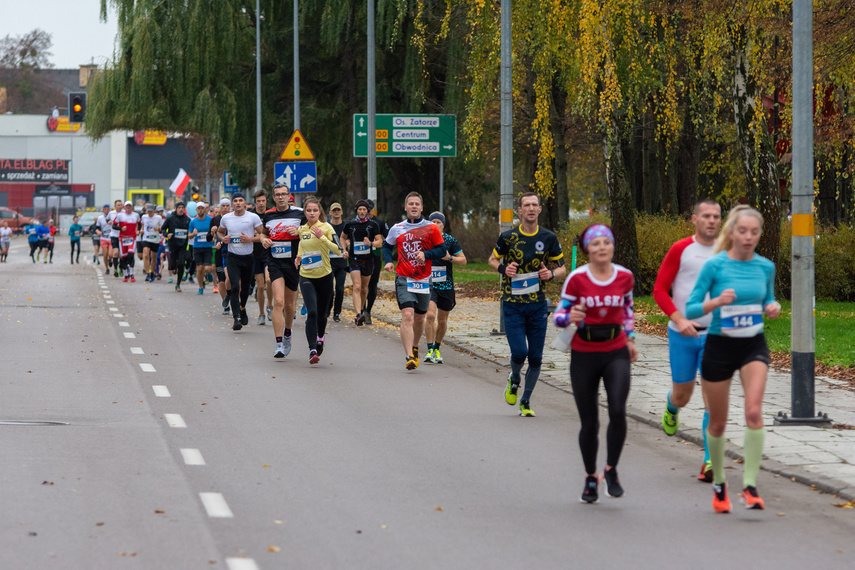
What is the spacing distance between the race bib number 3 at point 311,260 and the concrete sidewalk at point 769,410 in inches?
94.2

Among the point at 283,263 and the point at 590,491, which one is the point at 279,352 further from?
the point at 590,491

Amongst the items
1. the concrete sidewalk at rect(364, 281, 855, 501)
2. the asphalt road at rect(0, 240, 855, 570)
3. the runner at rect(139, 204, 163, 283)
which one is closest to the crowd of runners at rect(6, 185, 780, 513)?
the asphalt road at rect(0, 240, 855, 570)

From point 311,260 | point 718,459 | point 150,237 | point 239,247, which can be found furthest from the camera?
point 150,237

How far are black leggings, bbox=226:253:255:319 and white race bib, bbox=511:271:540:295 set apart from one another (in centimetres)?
836

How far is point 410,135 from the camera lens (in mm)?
23062

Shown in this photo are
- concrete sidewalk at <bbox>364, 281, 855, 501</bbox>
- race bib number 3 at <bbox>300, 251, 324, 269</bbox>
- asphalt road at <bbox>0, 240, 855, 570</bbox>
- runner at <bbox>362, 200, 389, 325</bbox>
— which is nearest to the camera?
asphalt road at <bbox>0, 240, 855, 570</bbox>

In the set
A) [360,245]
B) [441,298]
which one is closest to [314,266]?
[441,298]

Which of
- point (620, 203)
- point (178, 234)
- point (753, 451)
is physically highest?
point (620, 203)

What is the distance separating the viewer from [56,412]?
974 centimetres

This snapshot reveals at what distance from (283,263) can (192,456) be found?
6.05 metres

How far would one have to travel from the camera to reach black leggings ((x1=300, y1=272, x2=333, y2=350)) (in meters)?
13.3

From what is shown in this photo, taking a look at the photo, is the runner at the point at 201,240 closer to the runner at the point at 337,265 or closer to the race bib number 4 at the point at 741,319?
the runner at the point at 337,265

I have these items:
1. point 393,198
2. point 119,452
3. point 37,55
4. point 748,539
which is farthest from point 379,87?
point 37,55

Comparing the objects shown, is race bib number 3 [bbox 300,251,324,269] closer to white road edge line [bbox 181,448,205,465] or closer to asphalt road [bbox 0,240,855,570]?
asphalt road [bbox 0,240,855,570]
